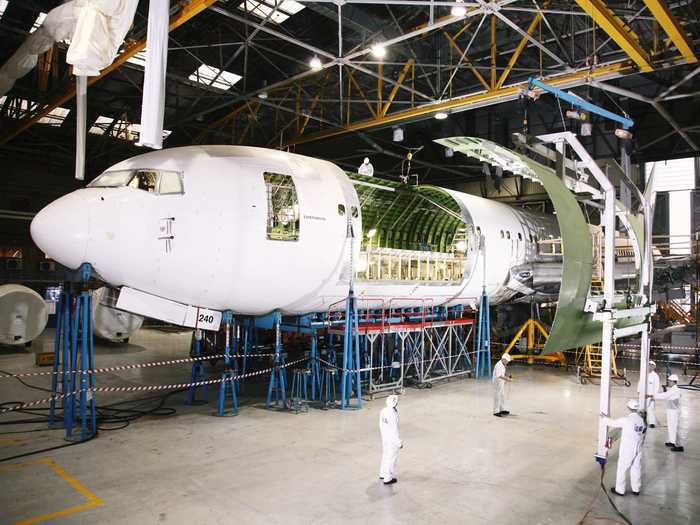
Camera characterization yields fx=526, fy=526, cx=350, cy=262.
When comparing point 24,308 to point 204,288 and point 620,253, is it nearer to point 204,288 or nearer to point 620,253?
point 204,288

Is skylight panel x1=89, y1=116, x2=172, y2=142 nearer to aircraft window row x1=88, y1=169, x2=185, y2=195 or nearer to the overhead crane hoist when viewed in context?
aircraft window row x1=88, y1=169, x2=185, y2=195

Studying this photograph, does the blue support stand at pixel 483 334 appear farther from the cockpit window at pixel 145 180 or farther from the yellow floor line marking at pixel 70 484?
the yellow floor line marking at pixel 70 484

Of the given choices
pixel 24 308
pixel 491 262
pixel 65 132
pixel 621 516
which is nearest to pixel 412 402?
pixel 491 262

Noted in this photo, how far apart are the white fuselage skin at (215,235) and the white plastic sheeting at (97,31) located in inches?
79.5

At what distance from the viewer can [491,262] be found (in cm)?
1731

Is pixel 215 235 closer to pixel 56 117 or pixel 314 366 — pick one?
pixel 314 366

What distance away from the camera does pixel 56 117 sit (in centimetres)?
2606

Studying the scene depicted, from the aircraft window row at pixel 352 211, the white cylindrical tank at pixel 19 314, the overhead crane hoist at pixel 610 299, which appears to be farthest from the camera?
the white cylindrical tank at pixel 19 314

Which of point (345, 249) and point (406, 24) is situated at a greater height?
point (406, 24)

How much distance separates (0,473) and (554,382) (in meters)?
15.2

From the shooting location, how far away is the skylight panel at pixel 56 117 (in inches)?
1022

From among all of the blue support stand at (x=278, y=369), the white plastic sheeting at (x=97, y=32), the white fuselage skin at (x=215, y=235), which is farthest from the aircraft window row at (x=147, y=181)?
the blue support stand at (x=278, y=369)

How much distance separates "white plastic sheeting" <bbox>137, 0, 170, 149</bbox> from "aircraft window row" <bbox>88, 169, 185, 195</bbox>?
1.14 metres

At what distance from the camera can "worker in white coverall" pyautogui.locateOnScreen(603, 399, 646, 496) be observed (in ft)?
25.2
